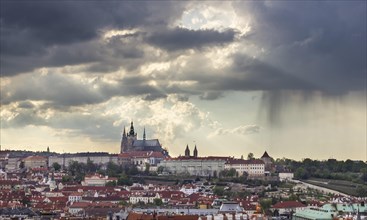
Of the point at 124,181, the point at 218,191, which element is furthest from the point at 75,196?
the point at 124,181

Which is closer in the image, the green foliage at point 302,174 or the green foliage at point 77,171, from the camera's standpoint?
the green foliage at point 302,174

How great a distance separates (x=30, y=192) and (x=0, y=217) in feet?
177

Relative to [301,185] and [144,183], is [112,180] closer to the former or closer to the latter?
[144,183]

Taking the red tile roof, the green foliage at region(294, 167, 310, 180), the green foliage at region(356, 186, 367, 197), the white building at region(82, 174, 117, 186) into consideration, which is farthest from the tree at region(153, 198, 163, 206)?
the green foliage at region(294, 167, 310, 180)

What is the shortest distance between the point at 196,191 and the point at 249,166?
144 feet

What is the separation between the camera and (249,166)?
593 ft

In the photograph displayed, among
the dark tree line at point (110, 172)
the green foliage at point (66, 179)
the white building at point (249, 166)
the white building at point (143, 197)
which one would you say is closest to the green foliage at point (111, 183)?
the dark tree line at point (110, 172)

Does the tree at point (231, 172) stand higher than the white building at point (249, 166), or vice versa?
the white building at point (249, 166)

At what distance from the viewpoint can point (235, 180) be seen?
157 meters

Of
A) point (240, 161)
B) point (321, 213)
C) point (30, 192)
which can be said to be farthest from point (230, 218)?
point (240, 161)

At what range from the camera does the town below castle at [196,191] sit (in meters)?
93.2

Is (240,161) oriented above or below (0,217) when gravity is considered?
above

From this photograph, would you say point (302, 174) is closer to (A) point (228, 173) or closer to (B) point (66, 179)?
(A) point (228, 173)

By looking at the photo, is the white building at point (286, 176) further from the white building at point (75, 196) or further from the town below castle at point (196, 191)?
the white building at point (75, 196)
